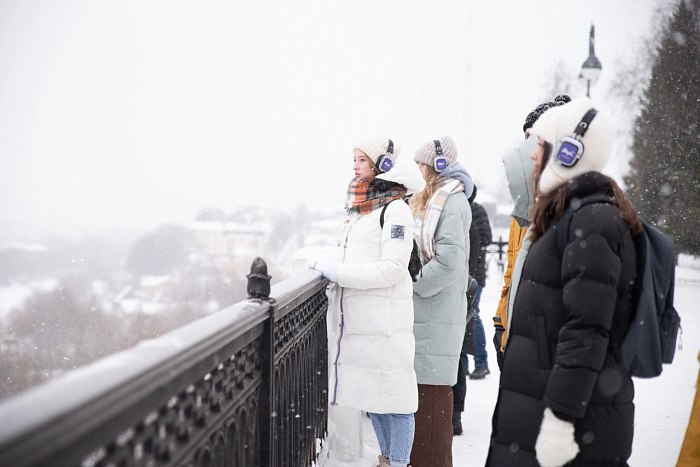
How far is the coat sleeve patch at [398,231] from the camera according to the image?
10.6 ft

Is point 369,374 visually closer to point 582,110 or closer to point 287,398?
point 287,398

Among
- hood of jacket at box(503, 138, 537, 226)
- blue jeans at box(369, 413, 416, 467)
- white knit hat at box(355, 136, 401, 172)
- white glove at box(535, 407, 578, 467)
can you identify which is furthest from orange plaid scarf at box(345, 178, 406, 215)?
white glove at box(535, 407, 578, 467)

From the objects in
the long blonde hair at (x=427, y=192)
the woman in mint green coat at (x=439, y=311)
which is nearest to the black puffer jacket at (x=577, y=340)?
the woman in mint green coat at (x=439, y=311)

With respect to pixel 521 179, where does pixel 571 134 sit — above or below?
above

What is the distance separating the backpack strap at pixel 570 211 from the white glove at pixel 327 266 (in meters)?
1.49

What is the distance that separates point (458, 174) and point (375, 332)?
1.40m

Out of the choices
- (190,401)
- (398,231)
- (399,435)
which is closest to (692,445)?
(190,401)

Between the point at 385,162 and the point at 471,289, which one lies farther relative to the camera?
the point at 471,289

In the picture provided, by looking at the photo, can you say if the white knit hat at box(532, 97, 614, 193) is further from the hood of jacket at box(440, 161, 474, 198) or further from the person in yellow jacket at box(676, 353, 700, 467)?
the hood of jacket at box(440, 161, 474, 198)

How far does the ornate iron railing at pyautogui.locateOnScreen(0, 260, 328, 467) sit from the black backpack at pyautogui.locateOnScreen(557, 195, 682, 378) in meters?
1.15

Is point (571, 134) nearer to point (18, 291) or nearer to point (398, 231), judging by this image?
point (398, 231)

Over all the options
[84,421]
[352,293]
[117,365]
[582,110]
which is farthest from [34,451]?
[352,293]

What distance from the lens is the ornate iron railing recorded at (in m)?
0.90

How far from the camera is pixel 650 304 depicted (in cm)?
192
